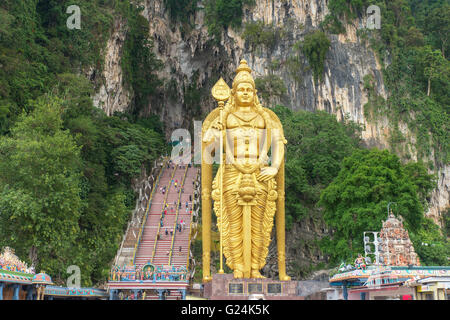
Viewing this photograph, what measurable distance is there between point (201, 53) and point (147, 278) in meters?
24.1

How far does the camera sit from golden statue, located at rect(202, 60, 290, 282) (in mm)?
8961

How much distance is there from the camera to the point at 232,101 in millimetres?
9609

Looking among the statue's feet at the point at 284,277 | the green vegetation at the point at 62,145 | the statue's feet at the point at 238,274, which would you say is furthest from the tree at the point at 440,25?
the statue's feet at the point at 238,274

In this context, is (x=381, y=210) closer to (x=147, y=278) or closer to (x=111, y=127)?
(x=147, y=278)

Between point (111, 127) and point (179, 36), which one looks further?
point (179, 36)

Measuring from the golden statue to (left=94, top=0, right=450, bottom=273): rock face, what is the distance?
15259mm

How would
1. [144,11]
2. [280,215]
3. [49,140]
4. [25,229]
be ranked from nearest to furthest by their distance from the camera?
[280,215]
[25,229]
[49,140]
[144,11]

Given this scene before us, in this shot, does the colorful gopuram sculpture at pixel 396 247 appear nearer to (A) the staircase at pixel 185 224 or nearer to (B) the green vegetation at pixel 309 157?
(B) the green vegetation at pixel 309 157

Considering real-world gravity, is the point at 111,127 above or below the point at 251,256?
above

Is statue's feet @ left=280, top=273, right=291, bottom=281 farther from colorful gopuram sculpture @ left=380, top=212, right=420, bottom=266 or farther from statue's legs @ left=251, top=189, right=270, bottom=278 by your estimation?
colorful gopuram sculpture @ left=380, top=212, right=420, bottom=266

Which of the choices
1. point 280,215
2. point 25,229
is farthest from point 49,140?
point 280,215

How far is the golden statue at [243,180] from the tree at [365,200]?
435 cm
